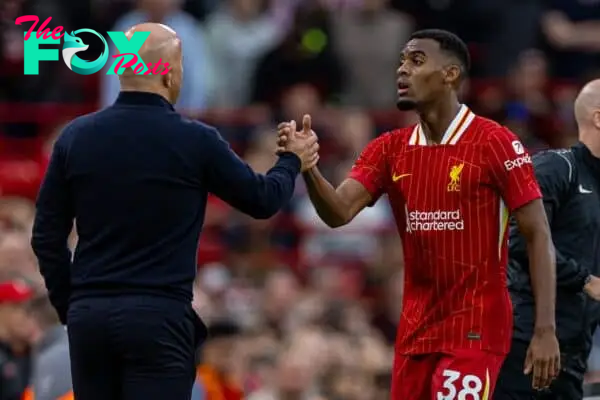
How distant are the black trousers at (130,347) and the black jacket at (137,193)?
0.24 feet

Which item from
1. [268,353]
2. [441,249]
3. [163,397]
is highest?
[441,249]

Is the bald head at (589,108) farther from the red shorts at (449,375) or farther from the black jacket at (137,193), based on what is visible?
the black jacket at (137,193)

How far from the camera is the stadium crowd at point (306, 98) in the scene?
1414 centimetres

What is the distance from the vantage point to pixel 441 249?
799 centimetres

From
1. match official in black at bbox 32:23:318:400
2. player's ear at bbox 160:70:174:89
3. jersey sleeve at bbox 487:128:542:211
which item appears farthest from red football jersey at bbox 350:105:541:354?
player's ear at bbox 160:70:174:89

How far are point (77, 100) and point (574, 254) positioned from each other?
826cm

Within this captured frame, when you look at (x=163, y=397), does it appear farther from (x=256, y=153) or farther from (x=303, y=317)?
(x=256, y=153)

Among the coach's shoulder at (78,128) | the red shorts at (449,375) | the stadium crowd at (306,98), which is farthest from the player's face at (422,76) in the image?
the stadium crowd at (306,98)

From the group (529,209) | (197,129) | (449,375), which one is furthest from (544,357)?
(197,129)

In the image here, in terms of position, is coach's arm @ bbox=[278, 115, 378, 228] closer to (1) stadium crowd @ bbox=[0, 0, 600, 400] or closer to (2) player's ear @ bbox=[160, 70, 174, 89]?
(2) player's ear @ bbox=[160, 70, 174, 89]

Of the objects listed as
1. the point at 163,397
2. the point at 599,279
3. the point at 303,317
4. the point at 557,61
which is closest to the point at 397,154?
the point at 599,279

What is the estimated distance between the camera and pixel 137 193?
7215 millimetres

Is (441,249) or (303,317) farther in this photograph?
(303,317)

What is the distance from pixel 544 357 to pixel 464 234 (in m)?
0.68
